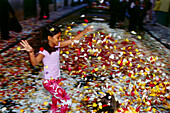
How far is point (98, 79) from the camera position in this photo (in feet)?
21.9

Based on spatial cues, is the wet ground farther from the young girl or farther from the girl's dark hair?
the girl's dark hair

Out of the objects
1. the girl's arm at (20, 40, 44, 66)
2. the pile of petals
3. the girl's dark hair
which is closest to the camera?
the girl's arm at (20, 40, 44, 66)

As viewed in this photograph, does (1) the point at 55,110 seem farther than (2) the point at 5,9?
No

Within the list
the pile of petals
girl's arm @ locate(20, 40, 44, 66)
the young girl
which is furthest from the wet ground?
girl's arm @ locate(20, 40, 44, 66)

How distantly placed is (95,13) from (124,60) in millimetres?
12450

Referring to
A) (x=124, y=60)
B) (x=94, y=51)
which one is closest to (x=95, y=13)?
(x=94, y=51)

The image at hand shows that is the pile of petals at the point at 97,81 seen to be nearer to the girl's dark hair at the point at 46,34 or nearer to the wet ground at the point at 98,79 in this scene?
the wet ground at the point at 98,79

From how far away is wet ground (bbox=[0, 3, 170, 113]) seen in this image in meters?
5.03

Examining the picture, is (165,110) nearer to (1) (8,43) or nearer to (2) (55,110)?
(2) (55,110)

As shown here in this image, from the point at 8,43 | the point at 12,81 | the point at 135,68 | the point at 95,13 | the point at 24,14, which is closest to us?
the point at 12,81

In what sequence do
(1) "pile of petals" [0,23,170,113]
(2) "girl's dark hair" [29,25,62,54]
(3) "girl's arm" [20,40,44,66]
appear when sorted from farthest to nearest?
(1) "pile of petals" [0,23,170,113]
(2) "girl's dark hair" [29,25,62,54]
(3) "girl's arm" [20,40,44,66]

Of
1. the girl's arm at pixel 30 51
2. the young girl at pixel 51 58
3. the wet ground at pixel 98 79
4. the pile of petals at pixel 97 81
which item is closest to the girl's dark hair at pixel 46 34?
the young girl at pixel 51 58

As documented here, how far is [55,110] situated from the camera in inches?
161

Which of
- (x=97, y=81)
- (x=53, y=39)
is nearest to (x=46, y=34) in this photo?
(x=53, y=39)
